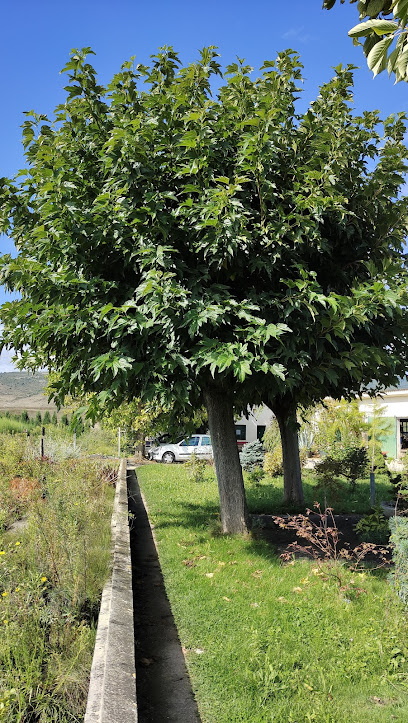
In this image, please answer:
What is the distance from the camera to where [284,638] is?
411cm

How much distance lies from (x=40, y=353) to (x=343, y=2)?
5.37 m

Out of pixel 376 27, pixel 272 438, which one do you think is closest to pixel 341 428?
pixel 272 438

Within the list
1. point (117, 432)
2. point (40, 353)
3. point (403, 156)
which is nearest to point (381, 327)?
point (403, 156)

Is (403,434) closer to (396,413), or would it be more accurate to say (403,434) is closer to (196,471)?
(396,413)

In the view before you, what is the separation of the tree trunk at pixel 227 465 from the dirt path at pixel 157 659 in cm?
136

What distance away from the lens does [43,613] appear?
4.02 m

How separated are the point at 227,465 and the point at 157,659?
3.58 m

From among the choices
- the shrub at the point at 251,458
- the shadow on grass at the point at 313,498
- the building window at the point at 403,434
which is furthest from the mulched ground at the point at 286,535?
the building window at the point at 403,434

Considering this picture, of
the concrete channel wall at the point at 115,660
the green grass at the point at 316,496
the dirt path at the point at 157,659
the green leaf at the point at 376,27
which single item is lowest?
the green grass at the point at 316,496

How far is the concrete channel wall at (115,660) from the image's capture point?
279cm

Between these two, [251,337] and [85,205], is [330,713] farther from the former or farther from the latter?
[85,205]

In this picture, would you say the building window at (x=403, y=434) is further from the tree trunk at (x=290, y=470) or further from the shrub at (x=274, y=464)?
the tree trunk at (x=290, y=470)

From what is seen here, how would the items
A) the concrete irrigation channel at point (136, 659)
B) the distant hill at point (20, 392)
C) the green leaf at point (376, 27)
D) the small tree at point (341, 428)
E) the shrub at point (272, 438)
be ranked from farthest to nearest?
the distant hill at point (20, 392) → the shrub at point (272, 438) → the small tree at point (341, 428) → the concrete irrigation channel at point (136, 659) → the green leaf at point (376, 27)

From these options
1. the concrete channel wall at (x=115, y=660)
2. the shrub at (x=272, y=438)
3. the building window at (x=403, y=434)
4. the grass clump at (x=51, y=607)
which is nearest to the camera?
the concrete channel wall at (x=115, y=660)
